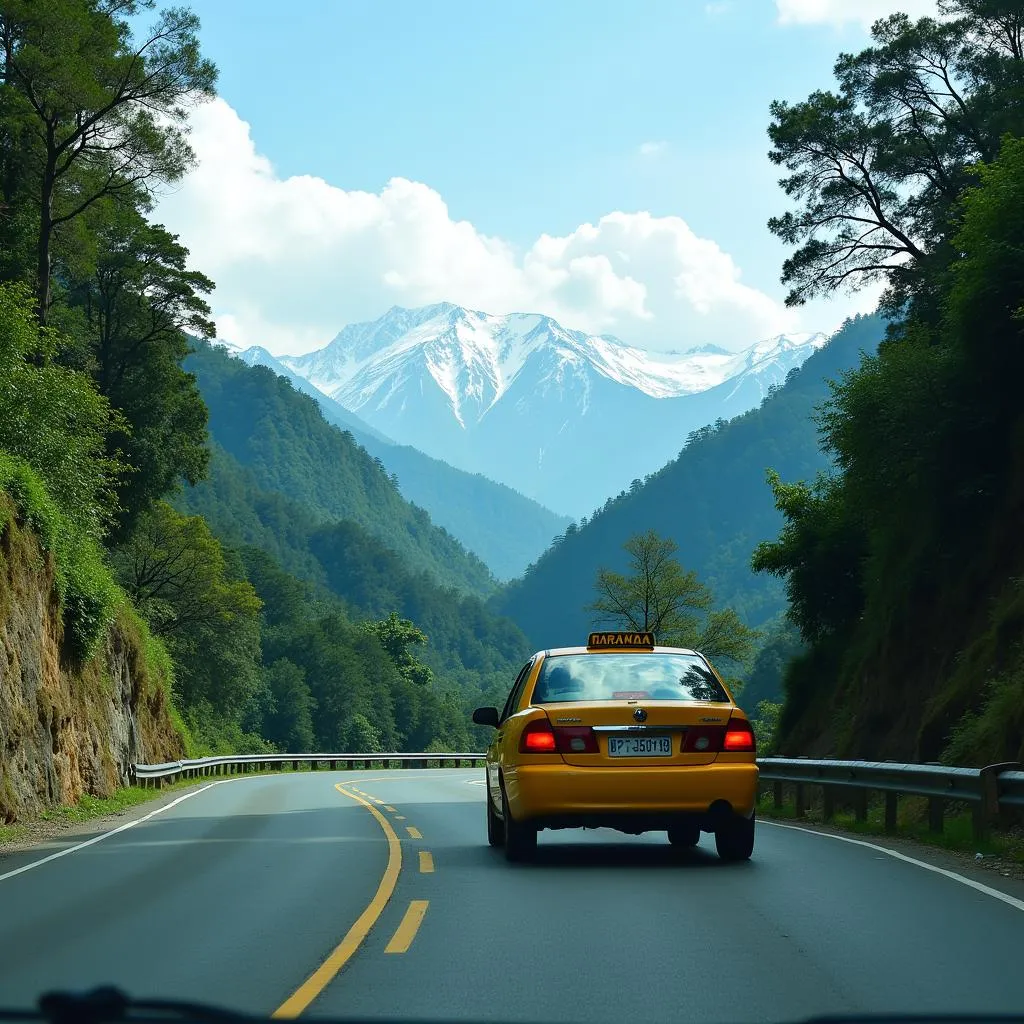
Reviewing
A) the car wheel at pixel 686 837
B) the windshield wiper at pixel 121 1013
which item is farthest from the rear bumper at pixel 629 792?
the windshield wiper at pixel 121 1013

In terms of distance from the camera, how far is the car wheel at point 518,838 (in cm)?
1236

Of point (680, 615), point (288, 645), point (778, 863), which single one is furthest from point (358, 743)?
point (778, 863)

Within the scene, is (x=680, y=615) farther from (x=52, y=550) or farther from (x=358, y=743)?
(x=358, y=743)

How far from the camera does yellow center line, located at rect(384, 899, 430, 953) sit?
26.9 feet

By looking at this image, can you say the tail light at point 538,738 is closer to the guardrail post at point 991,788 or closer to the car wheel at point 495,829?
the car wheel at point 495,829

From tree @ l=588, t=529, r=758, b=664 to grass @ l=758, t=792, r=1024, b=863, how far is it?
4461cm

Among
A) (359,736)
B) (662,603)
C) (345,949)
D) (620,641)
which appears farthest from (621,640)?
(359,736)

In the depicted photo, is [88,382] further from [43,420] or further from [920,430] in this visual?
[920,430]

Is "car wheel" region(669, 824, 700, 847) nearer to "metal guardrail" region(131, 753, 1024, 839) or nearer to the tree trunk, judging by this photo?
"metal guardrail" region(131, 753, 1024, 839)

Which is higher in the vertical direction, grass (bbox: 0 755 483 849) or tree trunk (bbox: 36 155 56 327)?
tree trunk (bbox: 36 155 56 327)

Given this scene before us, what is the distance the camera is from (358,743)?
410ft

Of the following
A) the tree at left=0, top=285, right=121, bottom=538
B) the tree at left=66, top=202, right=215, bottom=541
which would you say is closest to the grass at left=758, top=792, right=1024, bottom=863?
the tree at left=0, top=285, right=121, bottom=538

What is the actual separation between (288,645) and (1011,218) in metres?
112

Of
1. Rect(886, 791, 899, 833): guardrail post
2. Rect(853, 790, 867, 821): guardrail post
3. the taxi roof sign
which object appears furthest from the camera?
Rect(853, 790, 867, 821): guardrail post
